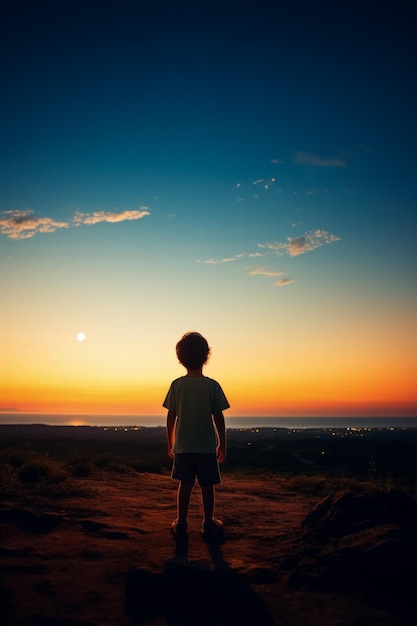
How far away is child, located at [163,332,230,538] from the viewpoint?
19.6ft

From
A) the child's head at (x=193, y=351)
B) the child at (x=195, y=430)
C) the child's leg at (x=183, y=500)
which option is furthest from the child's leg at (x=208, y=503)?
the child's head at (x=193, y=351)

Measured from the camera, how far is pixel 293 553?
16.9ft

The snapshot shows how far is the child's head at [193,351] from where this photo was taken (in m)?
6.39

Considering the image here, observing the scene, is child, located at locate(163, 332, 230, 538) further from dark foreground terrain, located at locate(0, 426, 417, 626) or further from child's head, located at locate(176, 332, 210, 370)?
dark foreground terrain, located at locate(0, 426, 417, 626)

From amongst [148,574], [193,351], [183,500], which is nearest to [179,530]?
[183,500]

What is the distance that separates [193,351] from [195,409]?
2.73 ft

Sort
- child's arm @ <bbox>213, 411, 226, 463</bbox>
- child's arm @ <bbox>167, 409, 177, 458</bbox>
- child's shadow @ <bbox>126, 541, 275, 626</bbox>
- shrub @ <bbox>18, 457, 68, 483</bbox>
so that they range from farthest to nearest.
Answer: shrub @ <bbox>18, 457, 68, 483</bbox>
child's arm @ <bbox>167, 409, 177, 458</bbox>
child's arm @ <bbox>213, 411, 226, 463</bbox>
child's shadow @ <bbox>126, 541, 275, 626</bbox>

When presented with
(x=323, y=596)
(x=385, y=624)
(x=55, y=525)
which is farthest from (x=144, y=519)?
(x=385, y=624)

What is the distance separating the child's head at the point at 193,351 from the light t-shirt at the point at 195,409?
207mm

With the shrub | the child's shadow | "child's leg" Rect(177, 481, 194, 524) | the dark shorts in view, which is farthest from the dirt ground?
the shrub

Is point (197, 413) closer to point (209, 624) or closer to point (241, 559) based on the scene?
point (241, 559)

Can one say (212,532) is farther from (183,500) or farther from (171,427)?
(171,427)

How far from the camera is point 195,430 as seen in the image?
6.12m

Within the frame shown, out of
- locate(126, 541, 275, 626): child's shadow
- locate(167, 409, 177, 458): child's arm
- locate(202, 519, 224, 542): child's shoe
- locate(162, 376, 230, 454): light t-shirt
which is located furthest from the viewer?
locate(167, 409, 177, 458): child's arm
